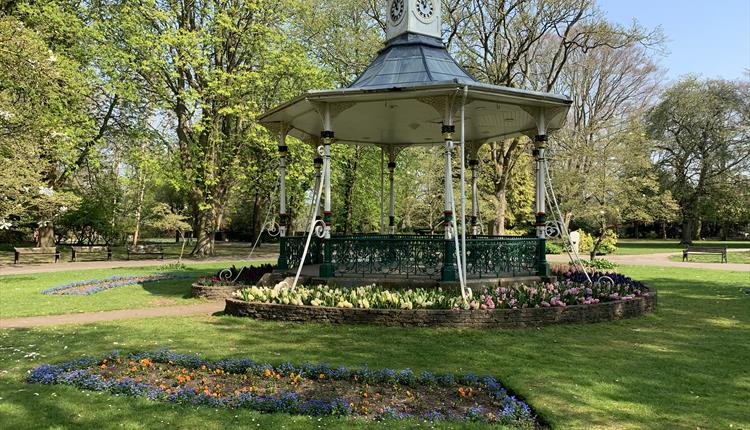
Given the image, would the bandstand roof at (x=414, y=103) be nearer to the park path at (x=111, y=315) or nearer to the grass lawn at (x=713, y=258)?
the park path at (x=111, y=315)

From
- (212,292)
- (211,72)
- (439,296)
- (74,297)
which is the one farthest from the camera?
(211,72)

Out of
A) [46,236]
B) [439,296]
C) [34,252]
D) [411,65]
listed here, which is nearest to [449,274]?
[439,296]

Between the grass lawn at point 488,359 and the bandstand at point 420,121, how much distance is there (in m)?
2.53

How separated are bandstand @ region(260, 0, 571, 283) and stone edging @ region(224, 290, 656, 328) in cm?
140

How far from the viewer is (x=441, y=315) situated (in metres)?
9.18

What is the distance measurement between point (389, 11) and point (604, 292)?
31.5 feet

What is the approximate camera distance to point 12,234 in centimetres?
3794

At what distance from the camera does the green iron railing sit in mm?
11281

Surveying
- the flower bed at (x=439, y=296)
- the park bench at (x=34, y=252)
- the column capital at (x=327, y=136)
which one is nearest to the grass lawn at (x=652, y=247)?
the flower bed at (x=439, y=296)

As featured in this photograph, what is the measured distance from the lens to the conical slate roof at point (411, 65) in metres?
12.4

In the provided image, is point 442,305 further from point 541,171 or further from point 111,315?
point 111,315

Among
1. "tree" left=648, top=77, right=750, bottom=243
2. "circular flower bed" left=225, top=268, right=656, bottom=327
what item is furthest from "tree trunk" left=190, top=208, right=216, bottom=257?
"tree" left=648, top=77, right=750, bottom=243

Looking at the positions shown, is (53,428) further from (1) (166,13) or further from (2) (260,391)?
(1) (166,13)

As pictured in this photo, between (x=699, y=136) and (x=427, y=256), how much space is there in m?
46.2
